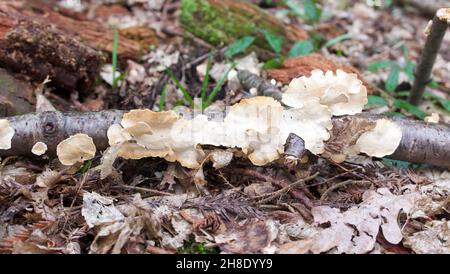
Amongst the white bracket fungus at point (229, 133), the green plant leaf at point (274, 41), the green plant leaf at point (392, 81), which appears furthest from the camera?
the green plant leaf at point (274, 41)

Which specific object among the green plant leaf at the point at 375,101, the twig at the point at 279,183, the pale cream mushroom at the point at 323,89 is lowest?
the twig at the point at 279,183

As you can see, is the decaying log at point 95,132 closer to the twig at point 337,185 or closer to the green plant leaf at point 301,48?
the twig at point 337,185

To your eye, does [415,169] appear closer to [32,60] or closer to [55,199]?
[55,199]

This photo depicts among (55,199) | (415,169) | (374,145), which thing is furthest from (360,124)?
(55,199)

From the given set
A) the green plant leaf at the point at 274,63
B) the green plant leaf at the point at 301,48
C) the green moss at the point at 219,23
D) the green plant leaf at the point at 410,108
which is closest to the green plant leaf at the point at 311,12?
the green moss at the point at 219,23

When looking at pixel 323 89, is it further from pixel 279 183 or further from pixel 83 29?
pixel 83 29

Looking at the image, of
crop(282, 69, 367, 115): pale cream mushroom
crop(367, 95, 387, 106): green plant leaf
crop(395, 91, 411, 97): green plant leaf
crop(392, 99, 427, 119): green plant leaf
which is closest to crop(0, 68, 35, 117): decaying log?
crop(282, 69, 367, 115): pale cream mushroom

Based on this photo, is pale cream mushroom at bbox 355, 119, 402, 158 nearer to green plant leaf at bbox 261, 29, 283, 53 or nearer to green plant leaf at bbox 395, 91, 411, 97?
green plant leaf at bbox 395, 91, 411, 97
